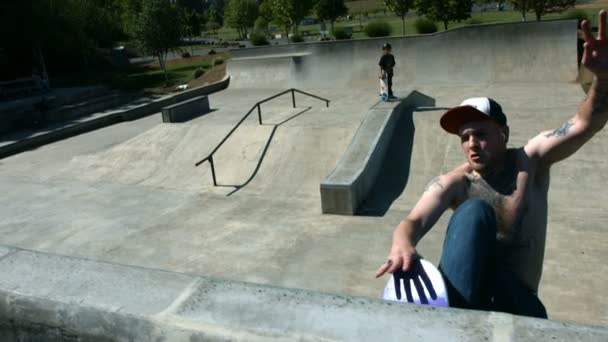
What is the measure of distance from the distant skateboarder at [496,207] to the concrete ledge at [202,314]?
75 cm

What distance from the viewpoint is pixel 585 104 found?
2.39m

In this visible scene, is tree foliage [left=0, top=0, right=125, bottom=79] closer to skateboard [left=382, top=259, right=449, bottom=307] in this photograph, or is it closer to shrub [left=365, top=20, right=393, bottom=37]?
shrub [left=365, top=20, right=393, bottom=37]

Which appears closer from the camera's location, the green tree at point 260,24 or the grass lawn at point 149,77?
the grass lawn at point 149,77

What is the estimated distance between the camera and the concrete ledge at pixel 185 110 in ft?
47.8

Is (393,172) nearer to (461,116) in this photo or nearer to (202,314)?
(461,116)

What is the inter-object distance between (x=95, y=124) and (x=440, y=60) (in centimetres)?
1339

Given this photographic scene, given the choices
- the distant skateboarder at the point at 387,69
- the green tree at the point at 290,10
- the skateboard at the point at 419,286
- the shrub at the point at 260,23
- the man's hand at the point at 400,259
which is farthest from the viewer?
the shrub at the point at 260,23

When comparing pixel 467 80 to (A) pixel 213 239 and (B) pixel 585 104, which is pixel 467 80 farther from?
(B) pixel 585 104

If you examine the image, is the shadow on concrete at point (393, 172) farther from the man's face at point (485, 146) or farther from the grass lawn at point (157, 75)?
the grass lawn at point (157, 75)

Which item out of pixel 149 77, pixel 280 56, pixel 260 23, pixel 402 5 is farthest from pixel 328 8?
pixel 280 56

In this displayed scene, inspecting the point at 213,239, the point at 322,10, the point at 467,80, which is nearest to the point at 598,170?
the point at 213,239

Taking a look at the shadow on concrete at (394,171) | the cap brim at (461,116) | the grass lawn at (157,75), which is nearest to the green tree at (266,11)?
the grass lawn at (157,75)

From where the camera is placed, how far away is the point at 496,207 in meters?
2.38

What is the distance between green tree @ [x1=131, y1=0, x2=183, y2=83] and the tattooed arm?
1094 inches
